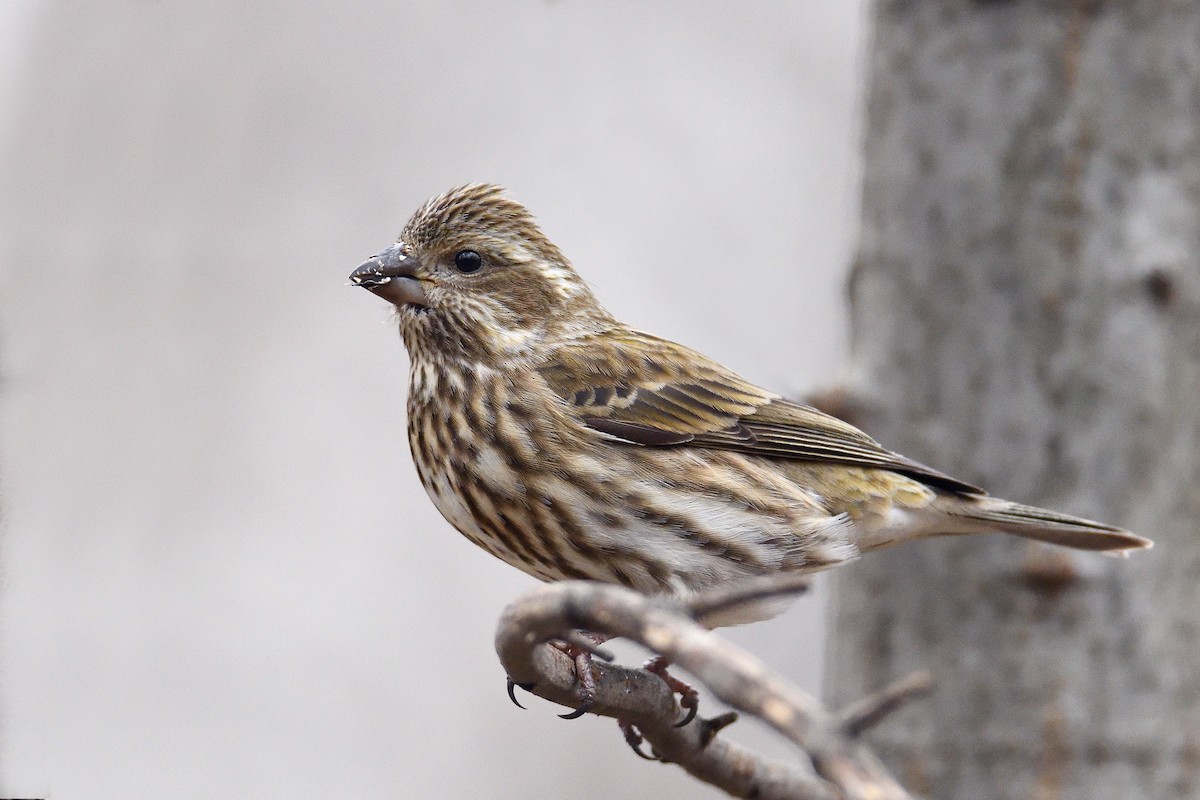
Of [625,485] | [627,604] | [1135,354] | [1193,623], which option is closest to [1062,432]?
[1135,354]

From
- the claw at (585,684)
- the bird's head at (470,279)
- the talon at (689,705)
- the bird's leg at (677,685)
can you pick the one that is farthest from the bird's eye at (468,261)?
the claw at (585,684)

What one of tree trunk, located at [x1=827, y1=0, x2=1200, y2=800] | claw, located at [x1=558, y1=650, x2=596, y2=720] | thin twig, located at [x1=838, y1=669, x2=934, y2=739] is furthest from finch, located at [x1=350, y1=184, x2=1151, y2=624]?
thin twig, located at [x1=838, y1=669, x2=934, y2=739]

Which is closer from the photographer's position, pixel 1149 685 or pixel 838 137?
pixel 1149 685

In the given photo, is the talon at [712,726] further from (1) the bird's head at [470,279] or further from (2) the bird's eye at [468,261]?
(2) the bird's eye at [468,261]

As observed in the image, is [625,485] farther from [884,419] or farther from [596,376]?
[884,419]

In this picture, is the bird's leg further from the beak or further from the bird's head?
the beak

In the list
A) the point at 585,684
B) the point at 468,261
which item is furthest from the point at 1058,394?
the point at 585,684
